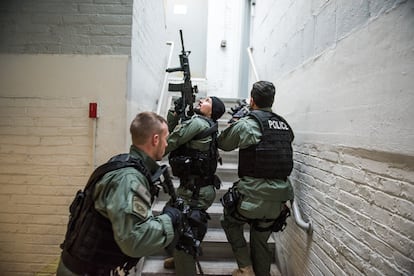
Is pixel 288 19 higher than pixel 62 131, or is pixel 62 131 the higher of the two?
pixel 288 19

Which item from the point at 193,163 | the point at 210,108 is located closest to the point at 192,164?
the point at 193,163

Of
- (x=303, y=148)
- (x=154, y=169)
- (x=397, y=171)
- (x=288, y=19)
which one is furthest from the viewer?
(x=288, y=19)

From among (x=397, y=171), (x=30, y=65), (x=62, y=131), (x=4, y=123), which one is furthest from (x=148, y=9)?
(x=397, y=171)

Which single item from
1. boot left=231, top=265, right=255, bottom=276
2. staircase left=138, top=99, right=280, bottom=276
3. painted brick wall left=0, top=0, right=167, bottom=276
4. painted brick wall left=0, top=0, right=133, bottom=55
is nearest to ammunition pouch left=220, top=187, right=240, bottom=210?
boot left=231, top=265, right=255, bottom=276

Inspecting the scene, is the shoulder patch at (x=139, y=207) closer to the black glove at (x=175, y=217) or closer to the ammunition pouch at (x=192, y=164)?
the black glove at (x=175, y=217)

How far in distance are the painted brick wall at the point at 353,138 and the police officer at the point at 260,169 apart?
202mm

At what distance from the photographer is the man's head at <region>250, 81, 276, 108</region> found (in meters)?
2.00

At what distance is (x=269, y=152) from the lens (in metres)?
1.90

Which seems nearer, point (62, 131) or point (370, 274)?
point (370, 274)

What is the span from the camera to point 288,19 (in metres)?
2.65

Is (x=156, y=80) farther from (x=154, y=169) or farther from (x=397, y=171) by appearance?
(x=397, y=171)

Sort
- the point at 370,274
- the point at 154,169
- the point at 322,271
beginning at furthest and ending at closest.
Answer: the point at 322,271, the point at 154,169, the point at 370,274

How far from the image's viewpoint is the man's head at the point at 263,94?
2.00 m

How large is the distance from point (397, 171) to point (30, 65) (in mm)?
2593
